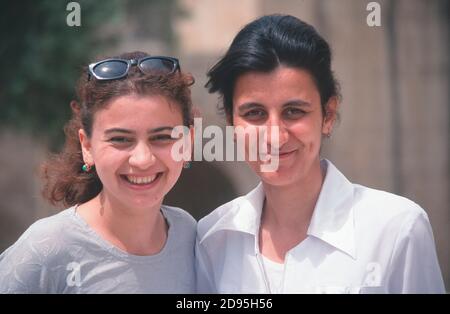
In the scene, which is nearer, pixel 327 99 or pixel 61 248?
pixel 61 248

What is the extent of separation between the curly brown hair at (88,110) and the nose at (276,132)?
13.6 inches

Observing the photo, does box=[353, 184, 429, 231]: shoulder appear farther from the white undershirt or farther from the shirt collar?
the white undershirt

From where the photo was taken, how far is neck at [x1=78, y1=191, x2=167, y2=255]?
8.11 feet

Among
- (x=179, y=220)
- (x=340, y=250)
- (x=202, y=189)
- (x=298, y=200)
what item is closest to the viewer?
(x=340, y=250)

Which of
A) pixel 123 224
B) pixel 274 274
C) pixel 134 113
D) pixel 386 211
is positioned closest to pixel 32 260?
pixel 123 224

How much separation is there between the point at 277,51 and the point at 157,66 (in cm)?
45

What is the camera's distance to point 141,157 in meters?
2.36

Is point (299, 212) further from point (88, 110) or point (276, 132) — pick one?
point (88, 110)

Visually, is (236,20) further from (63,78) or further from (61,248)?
(61,248)

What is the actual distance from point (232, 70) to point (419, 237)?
0.90 meters

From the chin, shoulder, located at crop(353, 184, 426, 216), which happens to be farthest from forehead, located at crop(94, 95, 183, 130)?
shoulder, located at crop(353, 184, 426, 216)
